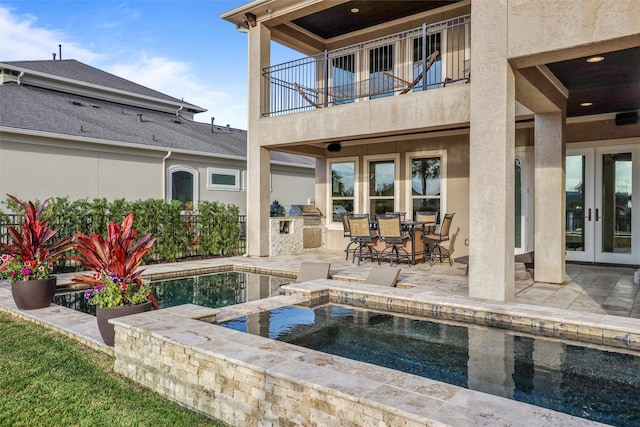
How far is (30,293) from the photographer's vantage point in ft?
18.8

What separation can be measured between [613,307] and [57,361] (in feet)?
20.8

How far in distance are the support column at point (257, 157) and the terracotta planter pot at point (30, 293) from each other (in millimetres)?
5517

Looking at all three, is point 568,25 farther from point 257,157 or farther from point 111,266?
point 257,157

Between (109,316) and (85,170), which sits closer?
(109,316)

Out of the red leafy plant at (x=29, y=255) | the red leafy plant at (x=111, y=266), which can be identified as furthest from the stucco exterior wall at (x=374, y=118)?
the red leafy plant at (x=29, y=255)

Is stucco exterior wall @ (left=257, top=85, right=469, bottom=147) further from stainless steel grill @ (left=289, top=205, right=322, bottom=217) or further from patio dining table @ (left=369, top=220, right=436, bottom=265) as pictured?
stainless steel grill @ (left=289, top=205, right=322, bottom=217)

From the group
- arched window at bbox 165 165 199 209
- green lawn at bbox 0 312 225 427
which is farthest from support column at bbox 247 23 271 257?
green lawn at bbox 0 312 225 427

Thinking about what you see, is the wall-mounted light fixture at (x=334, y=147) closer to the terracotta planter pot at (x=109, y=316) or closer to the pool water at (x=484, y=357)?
the pool water at (x=484, y=357)

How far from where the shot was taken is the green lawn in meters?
3.03

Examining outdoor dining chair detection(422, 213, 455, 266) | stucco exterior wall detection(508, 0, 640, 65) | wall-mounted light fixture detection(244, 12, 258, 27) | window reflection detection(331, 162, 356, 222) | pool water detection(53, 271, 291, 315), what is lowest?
pool water detection(53, 271, 291, 315)

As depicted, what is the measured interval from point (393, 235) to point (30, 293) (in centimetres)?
635

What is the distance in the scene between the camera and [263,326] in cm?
508

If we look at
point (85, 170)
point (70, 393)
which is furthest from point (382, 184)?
point (70, 393)

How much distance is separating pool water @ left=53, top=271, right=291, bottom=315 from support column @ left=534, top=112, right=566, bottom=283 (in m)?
4.53
